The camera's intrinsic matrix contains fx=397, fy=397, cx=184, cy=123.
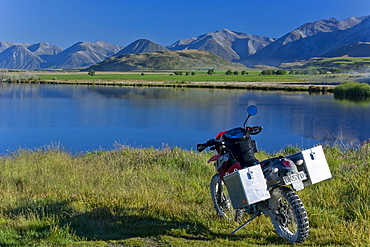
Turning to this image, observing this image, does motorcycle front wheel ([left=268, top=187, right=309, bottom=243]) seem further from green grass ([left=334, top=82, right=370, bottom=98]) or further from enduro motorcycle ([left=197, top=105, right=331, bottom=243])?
green grass ([left=334, top=82, right=370, bottom=98])

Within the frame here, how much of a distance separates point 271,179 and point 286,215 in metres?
0.50

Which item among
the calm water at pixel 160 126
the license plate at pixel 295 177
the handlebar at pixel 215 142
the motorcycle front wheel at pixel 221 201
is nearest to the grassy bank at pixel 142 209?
the motorcycle front wheel at pixel 221 201

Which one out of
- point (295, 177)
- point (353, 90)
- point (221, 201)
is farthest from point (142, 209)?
point (353, 90)

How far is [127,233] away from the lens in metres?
5.17

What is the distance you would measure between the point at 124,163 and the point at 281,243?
5529 millimetres

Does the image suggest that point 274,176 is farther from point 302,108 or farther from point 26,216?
point 302,108

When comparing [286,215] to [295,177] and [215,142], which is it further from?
[215,142]

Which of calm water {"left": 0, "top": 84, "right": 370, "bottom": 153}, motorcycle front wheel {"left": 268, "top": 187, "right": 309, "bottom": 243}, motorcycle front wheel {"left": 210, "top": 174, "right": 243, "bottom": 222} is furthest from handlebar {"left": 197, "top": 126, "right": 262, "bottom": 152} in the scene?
calm water {"left": 0, "top": 84, "right": 370, "bottom": 153}

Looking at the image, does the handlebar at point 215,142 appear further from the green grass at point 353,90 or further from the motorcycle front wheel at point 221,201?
the green grass at point 353,90

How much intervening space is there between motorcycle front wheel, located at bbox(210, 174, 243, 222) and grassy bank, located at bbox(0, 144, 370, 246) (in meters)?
0.15

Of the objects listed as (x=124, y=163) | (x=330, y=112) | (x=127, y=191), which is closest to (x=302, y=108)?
(x=330, y=112)

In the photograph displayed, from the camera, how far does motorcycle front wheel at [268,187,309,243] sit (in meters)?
4.56

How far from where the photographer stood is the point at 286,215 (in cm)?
483

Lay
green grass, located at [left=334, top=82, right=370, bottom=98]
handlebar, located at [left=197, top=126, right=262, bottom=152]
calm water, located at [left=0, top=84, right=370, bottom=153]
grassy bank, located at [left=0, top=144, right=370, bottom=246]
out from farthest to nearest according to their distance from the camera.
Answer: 1. green grass, located at [left=334, top=82, right=370, bottom=98]
2. calm water, located at [left=0, top=84, right=370, bottom=153]
3. handlebar, located at [left=197, top=126, right=262, bottom=152]
4. grassy bank, located at [left=0, top=144, right=370, bottom=246]
